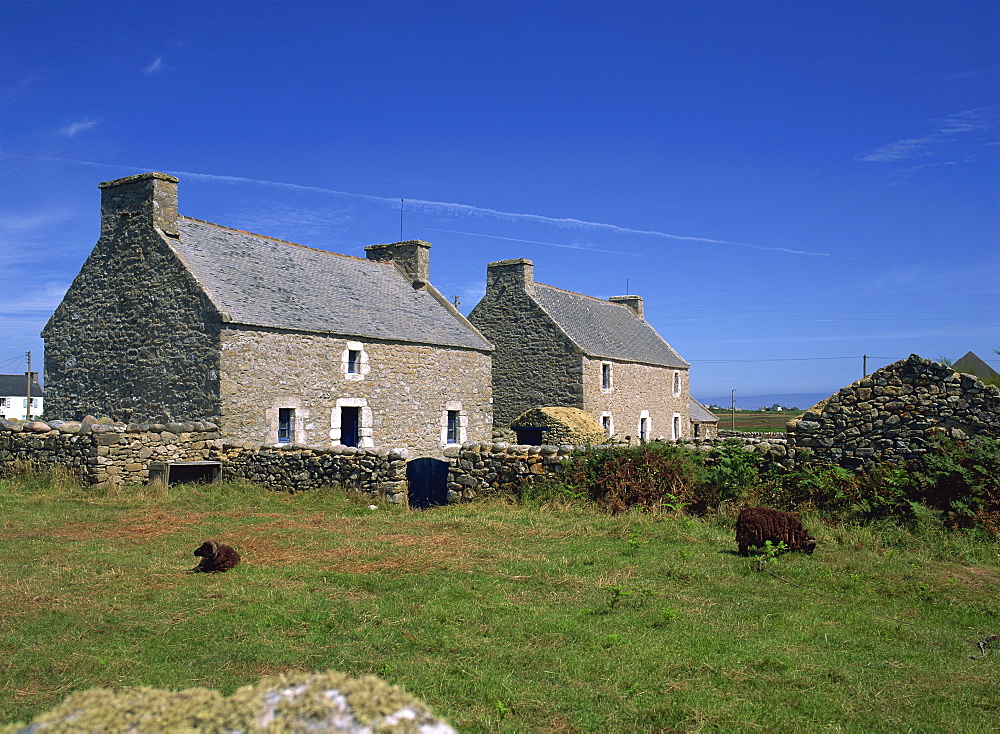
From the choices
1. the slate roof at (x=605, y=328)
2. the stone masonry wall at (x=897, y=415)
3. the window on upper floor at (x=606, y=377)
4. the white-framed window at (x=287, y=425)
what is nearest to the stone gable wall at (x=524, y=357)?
the slate roof at (x=605, y=328)

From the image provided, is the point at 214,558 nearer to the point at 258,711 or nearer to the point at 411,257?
the point at 258,711

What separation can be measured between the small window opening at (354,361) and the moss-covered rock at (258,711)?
2167 centimetres

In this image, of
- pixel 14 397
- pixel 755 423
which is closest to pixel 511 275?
pixel 755 423

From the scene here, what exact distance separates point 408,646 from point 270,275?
19.6 m

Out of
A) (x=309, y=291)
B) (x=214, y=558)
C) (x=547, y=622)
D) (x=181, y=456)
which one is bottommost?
(x=547, y=622)

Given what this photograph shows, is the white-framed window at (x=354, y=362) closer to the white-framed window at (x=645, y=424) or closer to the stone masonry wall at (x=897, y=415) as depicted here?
the stone masonry wall at (x=897, y=415)

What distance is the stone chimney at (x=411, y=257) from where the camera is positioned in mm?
29969

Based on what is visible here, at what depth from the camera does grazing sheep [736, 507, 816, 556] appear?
898cm

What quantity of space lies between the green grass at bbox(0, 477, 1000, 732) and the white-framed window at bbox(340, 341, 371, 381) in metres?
11.9

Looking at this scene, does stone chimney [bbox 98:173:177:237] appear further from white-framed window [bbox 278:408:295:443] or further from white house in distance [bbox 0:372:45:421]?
white house in distance [bbox 0:372:45:421]

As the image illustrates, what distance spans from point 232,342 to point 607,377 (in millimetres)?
17572

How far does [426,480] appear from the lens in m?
15.6

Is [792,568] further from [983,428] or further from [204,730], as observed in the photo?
[204,730]

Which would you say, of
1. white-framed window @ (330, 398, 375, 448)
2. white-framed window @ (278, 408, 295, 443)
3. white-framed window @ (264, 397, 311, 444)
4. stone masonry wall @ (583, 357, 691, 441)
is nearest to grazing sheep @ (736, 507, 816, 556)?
white-framed window @ (264, 397, 311, 444)
